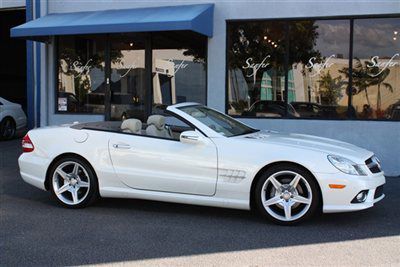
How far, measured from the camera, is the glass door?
36.3ft

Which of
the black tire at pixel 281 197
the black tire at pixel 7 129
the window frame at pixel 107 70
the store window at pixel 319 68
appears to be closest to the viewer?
the black tire at pixel 281 197

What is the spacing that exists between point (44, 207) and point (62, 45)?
607 centimetres

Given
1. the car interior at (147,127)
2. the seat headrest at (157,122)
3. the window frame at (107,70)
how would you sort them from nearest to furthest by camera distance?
1. the car interior at (147,127)
2. the seat headrest at (157,122)
3. the window frame at (107,70)

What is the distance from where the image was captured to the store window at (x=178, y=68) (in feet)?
34.9

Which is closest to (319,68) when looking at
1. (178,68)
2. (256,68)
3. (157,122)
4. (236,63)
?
(256,68)

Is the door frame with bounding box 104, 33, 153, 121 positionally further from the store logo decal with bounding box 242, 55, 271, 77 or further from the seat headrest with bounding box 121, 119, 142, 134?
the seat headrest with bounding box 121, 119, 142, 134

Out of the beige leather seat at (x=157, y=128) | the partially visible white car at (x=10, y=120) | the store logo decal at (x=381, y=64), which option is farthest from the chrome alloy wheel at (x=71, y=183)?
the partially visible white car at (x=10, y=120)

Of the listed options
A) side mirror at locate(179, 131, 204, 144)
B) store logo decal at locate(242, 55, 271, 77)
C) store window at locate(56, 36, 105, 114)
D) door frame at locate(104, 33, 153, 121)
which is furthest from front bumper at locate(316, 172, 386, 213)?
store window at locate(56, 36, 105, 114)

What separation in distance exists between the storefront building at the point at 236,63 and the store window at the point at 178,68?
0.07 feet

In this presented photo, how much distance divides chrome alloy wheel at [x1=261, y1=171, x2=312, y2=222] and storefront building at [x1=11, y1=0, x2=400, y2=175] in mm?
4119

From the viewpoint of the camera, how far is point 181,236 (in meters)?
5.36

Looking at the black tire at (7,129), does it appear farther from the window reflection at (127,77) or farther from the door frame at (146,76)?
the window reflection at (127,77)

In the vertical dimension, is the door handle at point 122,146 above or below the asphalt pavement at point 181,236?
above

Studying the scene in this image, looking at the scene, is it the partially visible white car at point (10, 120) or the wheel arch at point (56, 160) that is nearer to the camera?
the wheel arch at point (56, 160)
